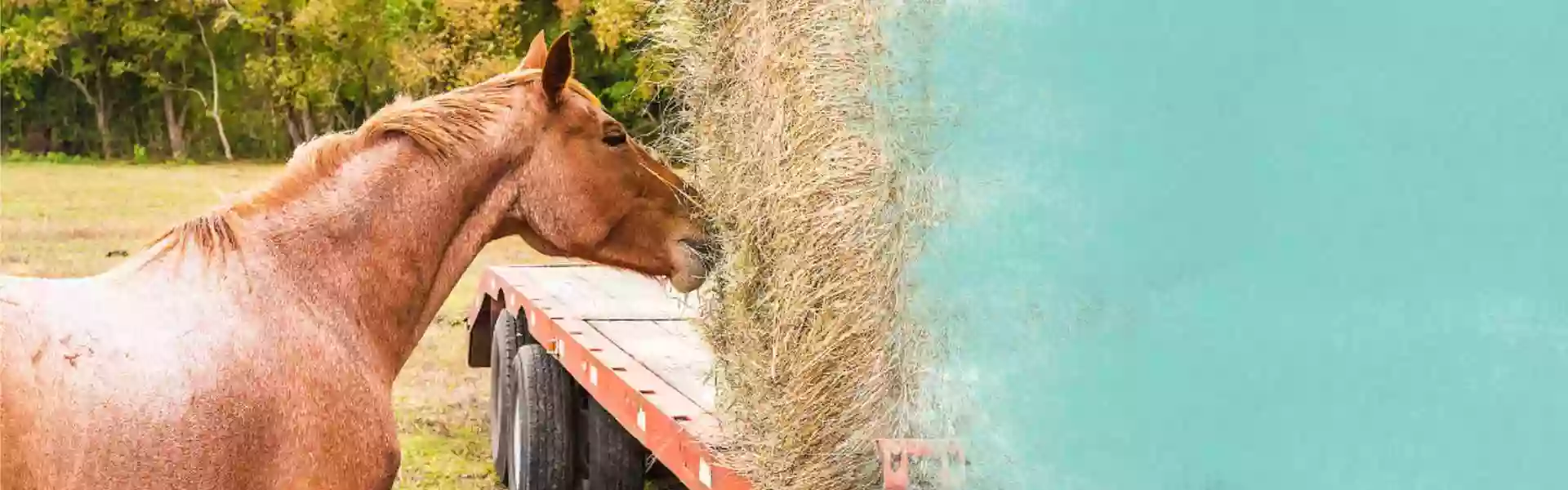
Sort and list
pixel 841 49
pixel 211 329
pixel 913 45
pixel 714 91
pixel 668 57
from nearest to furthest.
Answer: pixel 913 45, pixel 841 49, pixel 211 329, pixel 714 91, pixel 668 57

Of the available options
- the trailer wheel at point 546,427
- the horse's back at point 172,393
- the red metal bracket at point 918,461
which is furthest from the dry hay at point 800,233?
the trailer wheel at point 546,427

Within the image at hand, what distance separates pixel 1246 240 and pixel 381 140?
1797 mm

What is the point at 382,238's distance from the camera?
2.66 meters

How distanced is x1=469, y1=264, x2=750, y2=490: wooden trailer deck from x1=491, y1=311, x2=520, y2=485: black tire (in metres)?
0.07

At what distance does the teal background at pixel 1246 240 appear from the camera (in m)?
1.19

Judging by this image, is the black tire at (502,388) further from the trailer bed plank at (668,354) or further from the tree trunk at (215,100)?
the tree trunk at (215,100)

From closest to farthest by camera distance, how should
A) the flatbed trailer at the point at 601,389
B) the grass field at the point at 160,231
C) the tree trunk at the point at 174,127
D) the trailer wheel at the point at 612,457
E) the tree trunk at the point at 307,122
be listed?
the flatbed trailer at the point at 601,389, the trailer wheel at the point at 612,457, the grass field at the point at 160,231, the tree trunk at the point at 307,122, the tree trunk at the point at 174,127

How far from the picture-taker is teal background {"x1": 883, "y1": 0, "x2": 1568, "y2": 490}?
1.19 m

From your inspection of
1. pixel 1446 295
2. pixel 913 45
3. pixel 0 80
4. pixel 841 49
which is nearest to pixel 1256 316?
pixel 1446 295

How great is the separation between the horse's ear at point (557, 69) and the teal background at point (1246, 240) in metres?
0.92

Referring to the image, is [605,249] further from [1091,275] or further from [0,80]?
[0,80]

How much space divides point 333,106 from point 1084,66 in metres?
29.0

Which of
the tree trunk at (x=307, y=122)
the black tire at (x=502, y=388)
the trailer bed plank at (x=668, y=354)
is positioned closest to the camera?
the trailer bed plank at (x=668, y=354)

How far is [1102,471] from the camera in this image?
1.73m
